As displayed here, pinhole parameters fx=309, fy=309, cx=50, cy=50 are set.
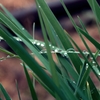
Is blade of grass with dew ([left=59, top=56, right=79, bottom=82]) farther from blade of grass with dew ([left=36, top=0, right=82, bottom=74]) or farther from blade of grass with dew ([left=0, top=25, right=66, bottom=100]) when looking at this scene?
blade of grass with dew ([left=0, top=25, right=66, bottom=100])

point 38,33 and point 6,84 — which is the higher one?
point 38,33

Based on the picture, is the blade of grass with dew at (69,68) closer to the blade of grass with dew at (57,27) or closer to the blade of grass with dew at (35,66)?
the blade of grass with dew at (57,27)

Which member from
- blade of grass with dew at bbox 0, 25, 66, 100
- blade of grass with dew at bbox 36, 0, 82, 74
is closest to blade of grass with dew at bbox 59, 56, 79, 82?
blade of grass with dew at bbox 36, 0, 82, 74

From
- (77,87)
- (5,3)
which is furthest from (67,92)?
(5,3)

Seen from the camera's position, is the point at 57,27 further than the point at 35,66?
Yes

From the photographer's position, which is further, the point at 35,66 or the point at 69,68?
the point at 69,68

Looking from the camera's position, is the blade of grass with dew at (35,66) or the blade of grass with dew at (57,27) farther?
the blade of grass with dew at (57,27)

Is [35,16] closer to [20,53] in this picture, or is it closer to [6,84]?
[6,84]

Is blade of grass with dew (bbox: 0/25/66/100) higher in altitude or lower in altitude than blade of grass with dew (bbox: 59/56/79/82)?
higher

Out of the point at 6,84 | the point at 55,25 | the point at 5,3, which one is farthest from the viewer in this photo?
the point at 5,3

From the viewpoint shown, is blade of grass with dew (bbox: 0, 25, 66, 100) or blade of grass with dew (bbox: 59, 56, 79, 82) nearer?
blade of grass with dew (bbox: 0, 25, 66, 100)

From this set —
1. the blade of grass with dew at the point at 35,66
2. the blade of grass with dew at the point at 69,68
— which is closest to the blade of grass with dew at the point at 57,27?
the blade of grass with dew at the point at 69,68
